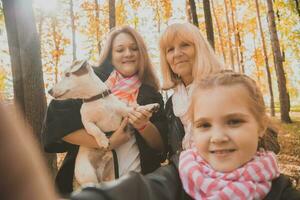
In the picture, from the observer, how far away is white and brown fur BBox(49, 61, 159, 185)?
8.87 feet

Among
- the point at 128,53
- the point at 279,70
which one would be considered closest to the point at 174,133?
the point at 128,53

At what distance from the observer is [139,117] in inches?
104

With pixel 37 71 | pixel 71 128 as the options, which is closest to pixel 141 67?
pixel 71 128

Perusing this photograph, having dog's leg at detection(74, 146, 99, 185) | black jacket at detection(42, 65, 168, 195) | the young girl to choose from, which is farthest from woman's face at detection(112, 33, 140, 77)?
the young girl

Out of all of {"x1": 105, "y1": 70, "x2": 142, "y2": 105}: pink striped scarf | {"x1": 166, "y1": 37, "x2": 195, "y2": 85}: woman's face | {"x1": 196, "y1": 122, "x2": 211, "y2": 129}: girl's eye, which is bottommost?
{"x1": 196, "y1": 122, "x2": 211, "y2": 129}: girl's eye

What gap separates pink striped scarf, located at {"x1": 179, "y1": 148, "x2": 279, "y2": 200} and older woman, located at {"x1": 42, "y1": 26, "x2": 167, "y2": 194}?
112cm

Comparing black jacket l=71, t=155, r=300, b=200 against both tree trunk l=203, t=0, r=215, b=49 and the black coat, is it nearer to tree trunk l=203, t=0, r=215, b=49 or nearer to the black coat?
the black coat

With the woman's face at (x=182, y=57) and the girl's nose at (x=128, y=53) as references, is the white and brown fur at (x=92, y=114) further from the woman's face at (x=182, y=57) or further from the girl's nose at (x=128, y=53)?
the woman's face at (x=182, y=57)

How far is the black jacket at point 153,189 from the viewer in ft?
2.79

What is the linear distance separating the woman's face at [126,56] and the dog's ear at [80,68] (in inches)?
11.0

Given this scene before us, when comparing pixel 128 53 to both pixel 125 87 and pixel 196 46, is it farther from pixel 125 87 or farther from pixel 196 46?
pixel 196 46

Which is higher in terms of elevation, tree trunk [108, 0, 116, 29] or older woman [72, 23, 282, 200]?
tree trunk [108, 0, 116, 29]

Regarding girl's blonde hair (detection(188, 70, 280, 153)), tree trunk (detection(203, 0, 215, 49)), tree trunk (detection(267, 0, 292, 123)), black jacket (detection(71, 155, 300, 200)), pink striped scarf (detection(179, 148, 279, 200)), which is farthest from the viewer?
tree trunk (detection(267, 0, 292, 123))

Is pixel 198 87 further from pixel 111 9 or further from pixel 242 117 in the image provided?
pixel 111 9
